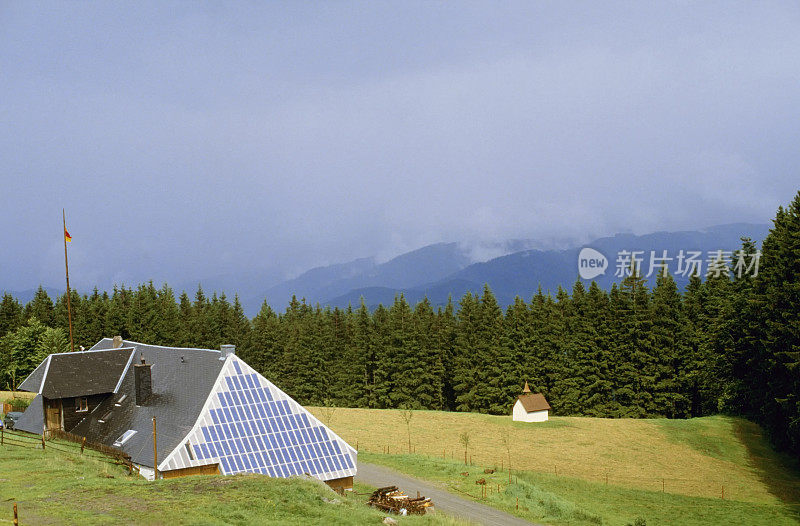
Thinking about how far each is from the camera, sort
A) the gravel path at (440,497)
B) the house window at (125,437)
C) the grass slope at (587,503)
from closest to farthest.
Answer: the gravel path at (440,497)
the house window at (125,437)
the grass slope at (587,503)

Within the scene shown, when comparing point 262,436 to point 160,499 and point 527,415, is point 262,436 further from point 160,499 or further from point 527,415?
point 527,415

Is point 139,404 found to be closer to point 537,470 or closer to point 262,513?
point 262,513

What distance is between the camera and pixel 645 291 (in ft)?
235

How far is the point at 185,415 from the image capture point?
33.8 meters

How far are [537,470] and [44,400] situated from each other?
3336cm

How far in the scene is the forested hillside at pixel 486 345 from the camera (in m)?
69.3

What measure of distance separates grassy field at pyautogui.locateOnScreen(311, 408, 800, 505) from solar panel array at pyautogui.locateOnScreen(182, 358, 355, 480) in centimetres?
1750

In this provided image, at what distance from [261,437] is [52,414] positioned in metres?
15.4

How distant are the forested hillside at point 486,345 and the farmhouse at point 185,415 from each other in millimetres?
35699

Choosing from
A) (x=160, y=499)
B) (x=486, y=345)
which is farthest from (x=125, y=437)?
(x=486, y=345)

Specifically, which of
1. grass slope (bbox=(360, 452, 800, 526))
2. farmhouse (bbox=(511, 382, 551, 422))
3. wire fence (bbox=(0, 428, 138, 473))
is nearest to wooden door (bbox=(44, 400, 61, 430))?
wire fence (bbox=(0, 428, 138, 473))

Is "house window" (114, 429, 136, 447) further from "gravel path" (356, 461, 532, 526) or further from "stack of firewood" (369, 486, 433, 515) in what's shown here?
"gravel path" (356, 461, 532, 526)

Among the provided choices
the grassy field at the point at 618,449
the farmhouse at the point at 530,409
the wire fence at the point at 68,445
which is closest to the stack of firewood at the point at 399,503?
the wire fence at the point at 68,445

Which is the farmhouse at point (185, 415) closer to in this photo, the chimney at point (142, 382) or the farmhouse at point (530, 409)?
the chimney at point (142, 382)
